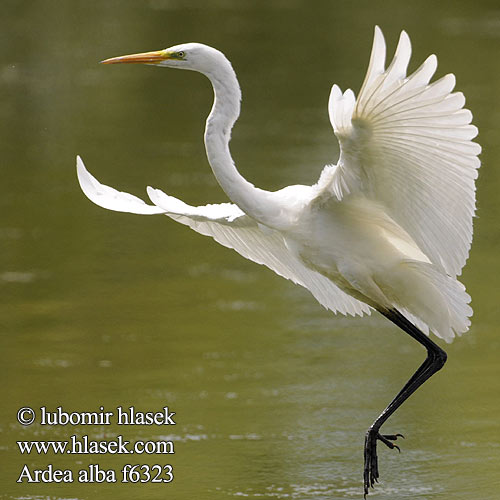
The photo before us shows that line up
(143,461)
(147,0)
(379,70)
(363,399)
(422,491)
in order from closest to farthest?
(379,70)
(422,491)
(143,461)
(363,399)
(147,0)

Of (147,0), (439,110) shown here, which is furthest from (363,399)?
(147,0)

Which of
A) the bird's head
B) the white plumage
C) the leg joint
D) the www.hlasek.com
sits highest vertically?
the bird's head

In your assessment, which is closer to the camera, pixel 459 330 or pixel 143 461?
pixel 459 330

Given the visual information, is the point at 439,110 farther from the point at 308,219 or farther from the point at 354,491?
the point at 354,491

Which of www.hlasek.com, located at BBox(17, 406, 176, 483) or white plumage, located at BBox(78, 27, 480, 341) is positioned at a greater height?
white plumage, located at BBox(78, 27, 480, 341)

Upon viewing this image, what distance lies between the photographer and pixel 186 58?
4.12 meters

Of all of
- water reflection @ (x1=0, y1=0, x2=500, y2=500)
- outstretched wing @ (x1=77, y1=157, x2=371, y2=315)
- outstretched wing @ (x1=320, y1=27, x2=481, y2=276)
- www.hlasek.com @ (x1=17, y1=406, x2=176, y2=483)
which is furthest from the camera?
water reflection @ (x1=0, y1=0, x2=500, y2=500)

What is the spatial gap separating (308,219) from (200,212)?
17.7 inches

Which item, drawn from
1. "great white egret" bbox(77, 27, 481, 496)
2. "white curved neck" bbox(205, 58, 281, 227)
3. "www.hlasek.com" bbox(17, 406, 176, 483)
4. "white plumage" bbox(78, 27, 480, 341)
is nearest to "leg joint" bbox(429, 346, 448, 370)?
"great white egret" bbox(77, 27, 481, 496)

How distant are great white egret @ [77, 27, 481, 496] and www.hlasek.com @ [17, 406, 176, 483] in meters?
0.93

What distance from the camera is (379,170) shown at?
4.01 m

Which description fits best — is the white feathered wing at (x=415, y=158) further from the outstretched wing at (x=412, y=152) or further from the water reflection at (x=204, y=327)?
the water reflection at (x=204, y=327)

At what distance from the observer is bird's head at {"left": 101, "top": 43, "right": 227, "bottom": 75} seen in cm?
407

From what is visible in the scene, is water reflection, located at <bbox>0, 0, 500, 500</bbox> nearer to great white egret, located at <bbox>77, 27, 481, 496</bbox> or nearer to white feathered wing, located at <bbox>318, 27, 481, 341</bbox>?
great white egret, located at <bbox>77, 27, 481, 496</bbox>
